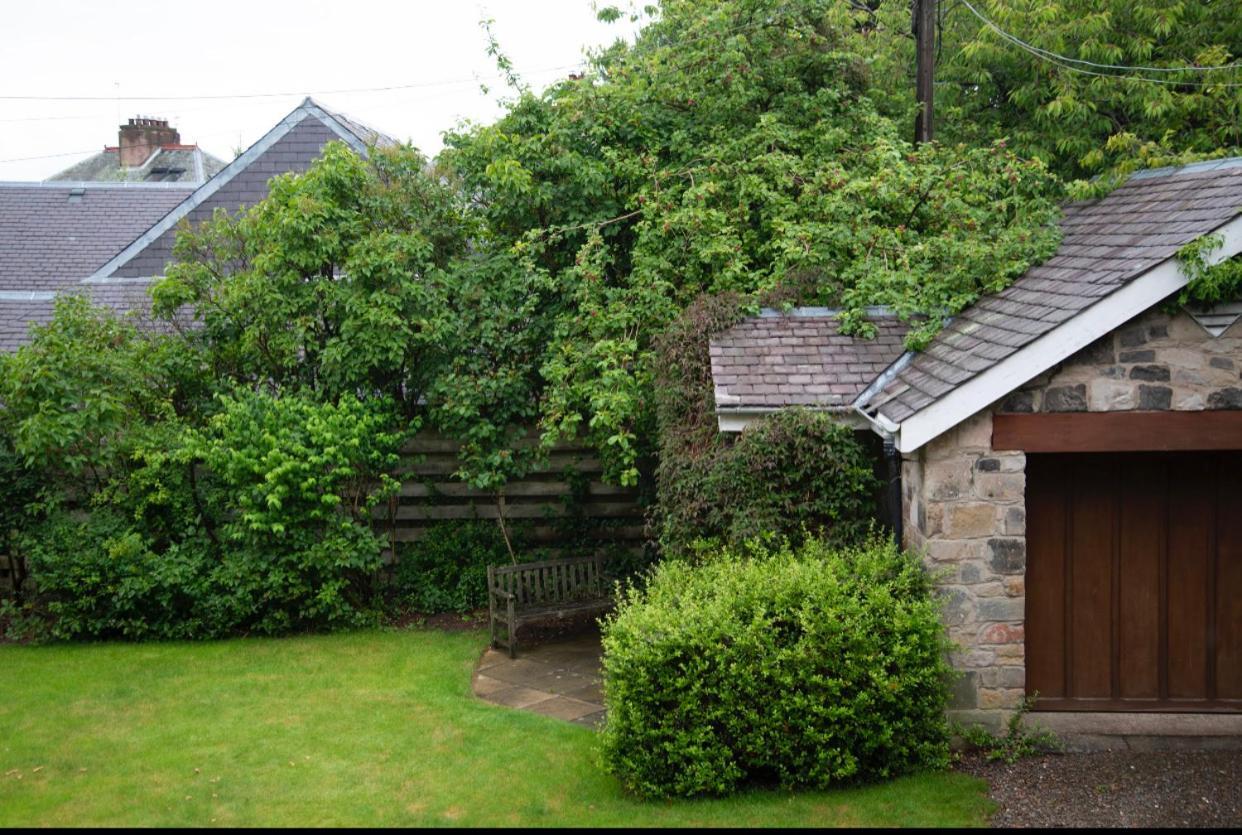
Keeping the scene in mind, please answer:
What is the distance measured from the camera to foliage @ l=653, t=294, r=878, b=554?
781cm

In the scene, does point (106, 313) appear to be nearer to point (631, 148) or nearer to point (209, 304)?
point (209, 304)

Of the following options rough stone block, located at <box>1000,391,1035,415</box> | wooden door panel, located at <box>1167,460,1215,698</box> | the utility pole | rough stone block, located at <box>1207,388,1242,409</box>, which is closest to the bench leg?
rough stone block, located at <box>1000,391,1035,415</box>

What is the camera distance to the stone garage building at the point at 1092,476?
690 centimetres

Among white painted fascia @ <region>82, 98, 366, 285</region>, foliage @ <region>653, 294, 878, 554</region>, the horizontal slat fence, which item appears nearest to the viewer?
foliage @ <region>653, 294, 878, 554</region>

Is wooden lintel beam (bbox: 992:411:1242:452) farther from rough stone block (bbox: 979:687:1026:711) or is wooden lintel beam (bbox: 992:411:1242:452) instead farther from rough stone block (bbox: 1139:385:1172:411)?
rough stone block (bbox: 979:687:1026:711)

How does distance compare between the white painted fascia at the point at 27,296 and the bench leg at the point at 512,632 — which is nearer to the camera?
the bench leg at the point at 512,632

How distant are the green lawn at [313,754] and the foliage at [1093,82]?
26.5 ft

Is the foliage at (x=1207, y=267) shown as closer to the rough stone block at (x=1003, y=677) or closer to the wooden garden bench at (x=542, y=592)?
the rough stone block at (x=1003, y=677)

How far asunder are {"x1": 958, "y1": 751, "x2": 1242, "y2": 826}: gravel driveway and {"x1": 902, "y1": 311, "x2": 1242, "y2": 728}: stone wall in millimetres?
486

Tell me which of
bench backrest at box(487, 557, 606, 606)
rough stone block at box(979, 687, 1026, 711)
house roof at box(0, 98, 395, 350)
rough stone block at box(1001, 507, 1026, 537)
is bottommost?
rough stone block at box(979, 687, 1026, 711)

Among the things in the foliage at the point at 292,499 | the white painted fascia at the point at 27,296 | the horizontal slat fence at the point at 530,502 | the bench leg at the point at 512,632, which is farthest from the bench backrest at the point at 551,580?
the white painted fascia at the point at 27,296

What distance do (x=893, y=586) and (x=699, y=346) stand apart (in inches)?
114

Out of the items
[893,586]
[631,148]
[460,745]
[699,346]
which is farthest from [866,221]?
[460,745]

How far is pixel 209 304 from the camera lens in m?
11.8
